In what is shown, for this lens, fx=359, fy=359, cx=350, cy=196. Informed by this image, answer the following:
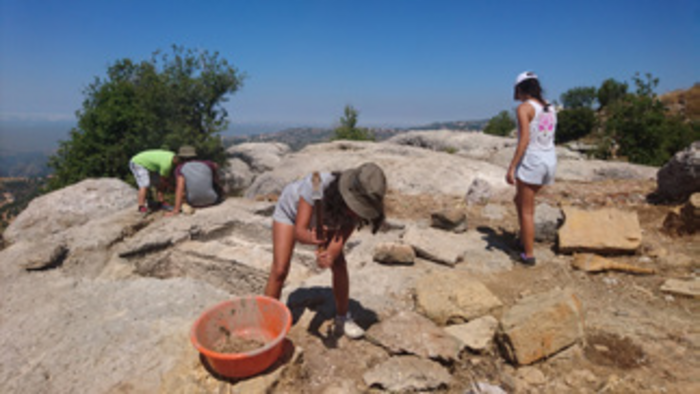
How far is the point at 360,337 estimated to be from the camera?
9.52 feet

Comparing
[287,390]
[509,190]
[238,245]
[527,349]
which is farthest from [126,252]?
[509,190]

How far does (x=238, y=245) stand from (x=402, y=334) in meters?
3.22

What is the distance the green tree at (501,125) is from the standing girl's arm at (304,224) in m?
31.5

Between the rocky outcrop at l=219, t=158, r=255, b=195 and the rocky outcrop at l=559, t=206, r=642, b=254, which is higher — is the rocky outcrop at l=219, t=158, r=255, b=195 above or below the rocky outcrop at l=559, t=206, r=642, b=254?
below

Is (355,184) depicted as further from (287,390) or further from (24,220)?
(24,220)

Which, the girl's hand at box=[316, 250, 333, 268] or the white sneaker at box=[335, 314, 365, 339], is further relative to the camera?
the white sneaker at box=[335, 314, 365, 339]

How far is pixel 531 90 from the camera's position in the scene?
154 inches

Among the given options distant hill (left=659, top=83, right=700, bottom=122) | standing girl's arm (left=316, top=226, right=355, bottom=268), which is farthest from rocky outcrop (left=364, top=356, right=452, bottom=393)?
distant hill (left=659, top=83, right=700, bottom=122)

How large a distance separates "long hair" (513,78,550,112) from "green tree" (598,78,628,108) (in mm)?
38992

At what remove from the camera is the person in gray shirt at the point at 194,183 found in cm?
620

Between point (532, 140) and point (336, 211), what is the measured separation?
2.59m

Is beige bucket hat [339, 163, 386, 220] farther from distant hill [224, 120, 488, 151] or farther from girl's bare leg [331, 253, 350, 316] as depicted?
distant hill [224, 120, 488, 151]

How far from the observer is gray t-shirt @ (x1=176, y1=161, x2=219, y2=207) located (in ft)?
20.4

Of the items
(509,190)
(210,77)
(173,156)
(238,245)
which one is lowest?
(238,245)
